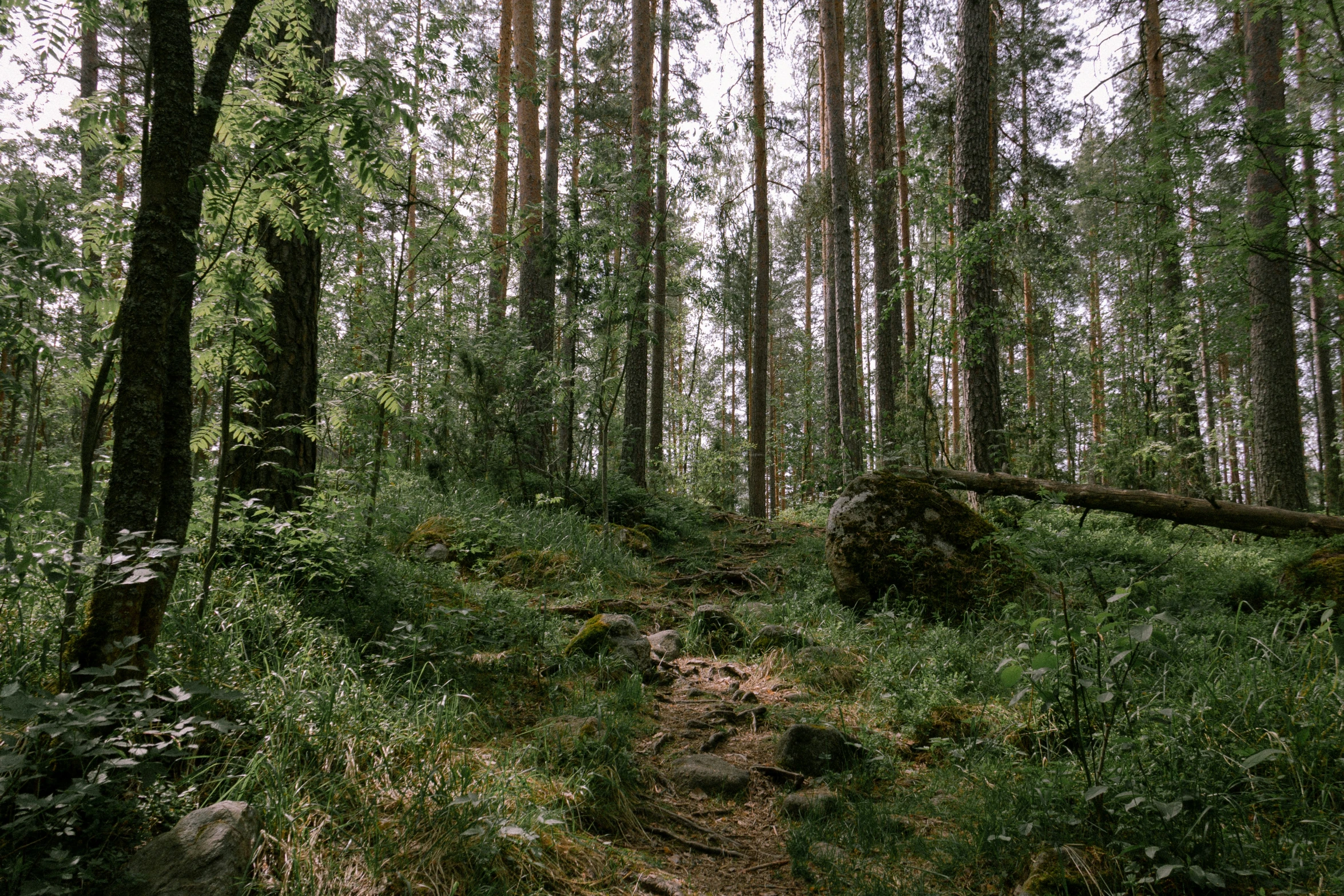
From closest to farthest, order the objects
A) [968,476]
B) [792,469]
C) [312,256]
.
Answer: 1. [312,256]
2. [968,476]
3. [792,469]

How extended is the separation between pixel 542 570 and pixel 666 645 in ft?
5.92

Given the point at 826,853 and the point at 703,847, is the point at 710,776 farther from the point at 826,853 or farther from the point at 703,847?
the point at 826,853

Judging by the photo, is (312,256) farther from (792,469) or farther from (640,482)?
(792,469)

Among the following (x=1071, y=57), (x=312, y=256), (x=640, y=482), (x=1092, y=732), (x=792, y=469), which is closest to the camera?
(x=1092, y=732)

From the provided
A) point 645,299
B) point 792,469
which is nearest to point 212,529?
point 645,299

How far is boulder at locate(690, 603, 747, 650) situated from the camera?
5285 millimetres

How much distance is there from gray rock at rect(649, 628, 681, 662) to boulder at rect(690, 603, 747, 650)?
0.72ft

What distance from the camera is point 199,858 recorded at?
1823mm

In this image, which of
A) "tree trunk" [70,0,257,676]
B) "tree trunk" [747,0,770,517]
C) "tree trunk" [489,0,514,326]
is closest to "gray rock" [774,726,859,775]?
"tree trunk" [70,0,257,676]

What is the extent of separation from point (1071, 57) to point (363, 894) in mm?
18900

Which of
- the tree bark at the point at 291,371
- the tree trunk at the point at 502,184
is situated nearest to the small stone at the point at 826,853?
the tree bark at the point at 291,371

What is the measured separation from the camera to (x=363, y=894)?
196 centimetres

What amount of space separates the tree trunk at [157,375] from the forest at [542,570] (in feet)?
0.05

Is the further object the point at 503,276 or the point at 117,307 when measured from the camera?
the point at 503,276
